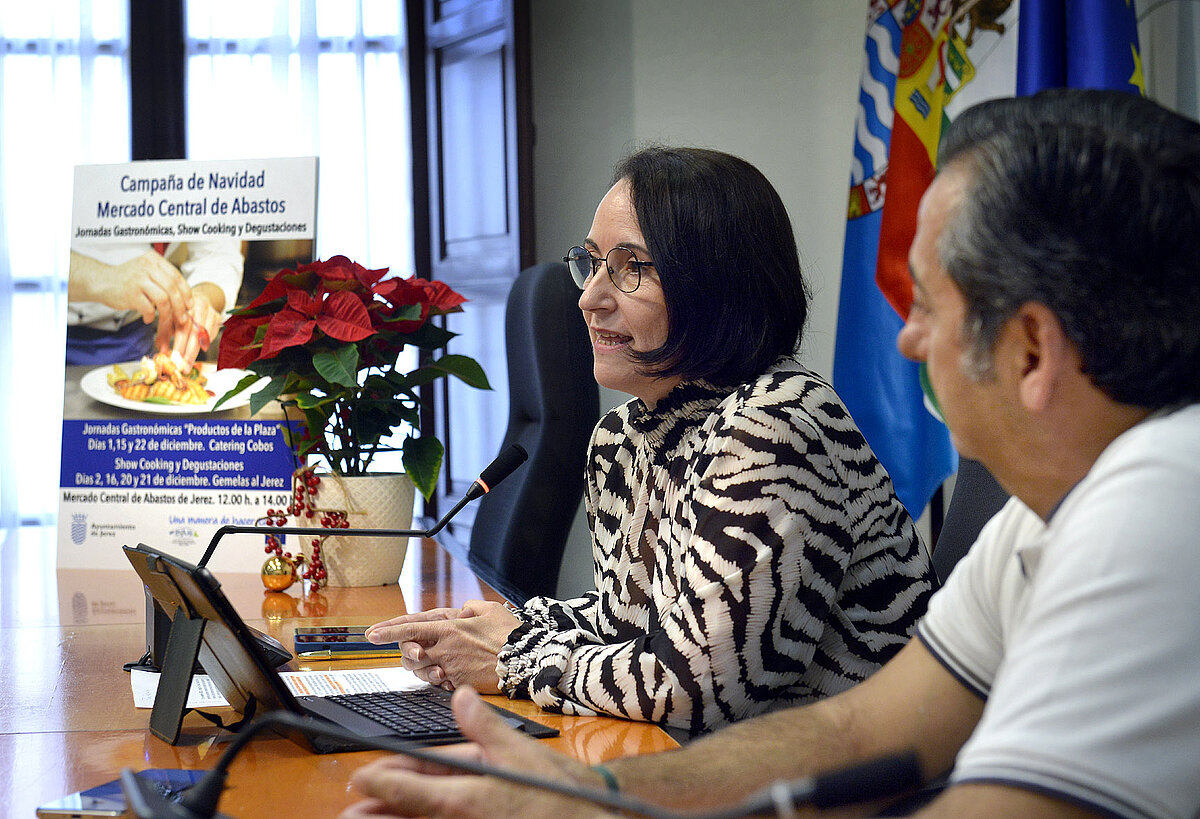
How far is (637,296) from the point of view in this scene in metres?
1.37

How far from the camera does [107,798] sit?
0.86 metres

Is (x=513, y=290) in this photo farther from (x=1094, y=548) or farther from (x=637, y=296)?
(x=1094, y=548)

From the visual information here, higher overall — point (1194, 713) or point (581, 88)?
point (581, 88)

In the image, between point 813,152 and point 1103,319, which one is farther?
point 813,152

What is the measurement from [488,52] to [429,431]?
1453 millimetres

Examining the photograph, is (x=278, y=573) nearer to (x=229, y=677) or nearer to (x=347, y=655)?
(x=347, y=655)

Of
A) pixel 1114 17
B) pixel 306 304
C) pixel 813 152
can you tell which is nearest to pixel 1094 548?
pixel 306 304

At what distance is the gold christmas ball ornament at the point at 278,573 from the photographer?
1845mm

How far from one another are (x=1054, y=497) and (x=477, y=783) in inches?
17.2

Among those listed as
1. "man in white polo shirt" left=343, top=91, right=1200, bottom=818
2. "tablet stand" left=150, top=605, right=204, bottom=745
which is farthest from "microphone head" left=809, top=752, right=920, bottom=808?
"tablet stand" left=150, top=605, right=204, bottom=745

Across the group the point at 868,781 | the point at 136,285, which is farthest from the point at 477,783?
the point at 136,285

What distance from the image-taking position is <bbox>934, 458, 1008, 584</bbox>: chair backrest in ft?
4.41

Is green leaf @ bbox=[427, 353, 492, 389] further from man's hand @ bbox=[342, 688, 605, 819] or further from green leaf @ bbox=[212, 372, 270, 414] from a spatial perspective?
man's hand @ bbox=[342, 688, 605, 819]

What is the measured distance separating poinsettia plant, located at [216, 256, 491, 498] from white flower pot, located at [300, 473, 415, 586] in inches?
1.3
